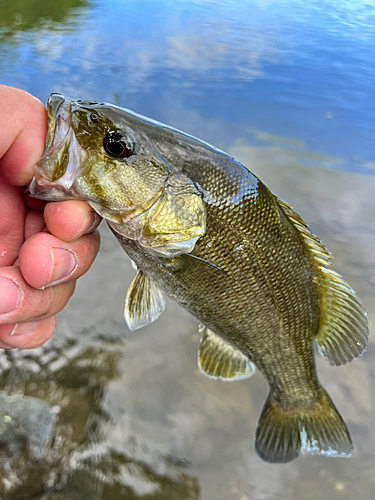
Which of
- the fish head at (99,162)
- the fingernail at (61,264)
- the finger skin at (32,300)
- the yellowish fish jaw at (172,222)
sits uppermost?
the fish head at (99,162)

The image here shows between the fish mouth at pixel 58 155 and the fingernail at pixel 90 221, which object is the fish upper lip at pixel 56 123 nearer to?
the fish mouth at pixel 58 155

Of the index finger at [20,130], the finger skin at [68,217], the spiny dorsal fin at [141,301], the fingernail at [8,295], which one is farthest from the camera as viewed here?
the spiny dorsal fin at [141,301]

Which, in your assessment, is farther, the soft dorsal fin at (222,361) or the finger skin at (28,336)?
the soft dorsal fin at (222,361)

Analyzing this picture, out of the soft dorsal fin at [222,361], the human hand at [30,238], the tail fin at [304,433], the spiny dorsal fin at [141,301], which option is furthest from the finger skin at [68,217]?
the tail fin at [304,433]

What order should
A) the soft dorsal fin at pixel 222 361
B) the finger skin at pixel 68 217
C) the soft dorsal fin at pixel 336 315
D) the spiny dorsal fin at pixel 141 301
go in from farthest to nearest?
the soft dorsal fin at pixel 222 361, the spiny dorsal fin at pixel 141 301, the soft dorsal fin at pixel 336 315, the finger skin at pixel 68 217

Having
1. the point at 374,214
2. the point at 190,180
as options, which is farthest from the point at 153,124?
the point at 374,214

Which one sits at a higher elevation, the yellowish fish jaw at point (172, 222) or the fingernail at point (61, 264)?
the yellowish fish jaw at point (172, 222)

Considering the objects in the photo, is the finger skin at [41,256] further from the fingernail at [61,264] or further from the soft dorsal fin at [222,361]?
the soft dorsal fin at [222,361]
